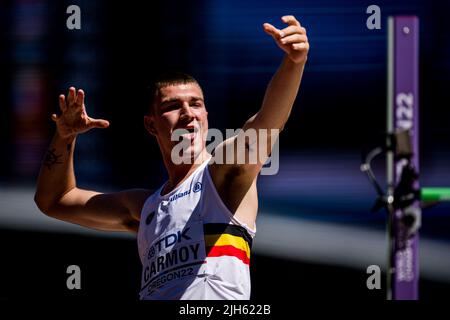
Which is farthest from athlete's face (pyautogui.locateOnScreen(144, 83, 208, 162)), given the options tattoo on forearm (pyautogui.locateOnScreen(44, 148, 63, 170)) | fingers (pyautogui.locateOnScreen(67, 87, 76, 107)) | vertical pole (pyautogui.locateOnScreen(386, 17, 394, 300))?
vertical pole (pyautogui.locateOnScreen(386, 17, 394, 300))

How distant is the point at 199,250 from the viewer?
282 centimetres

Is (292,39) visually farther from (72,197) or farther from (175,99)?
(72,197)

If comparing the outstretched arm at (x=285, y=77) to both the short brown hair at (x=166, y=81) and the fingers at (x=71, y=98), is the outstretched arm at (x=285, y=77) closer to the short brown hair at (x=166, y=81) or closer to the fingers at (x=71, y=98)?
the short brown hair at (x=166, y=81)

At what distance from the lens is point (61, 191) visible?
11.3ft

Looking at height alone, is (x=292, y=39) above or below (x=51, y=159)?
above

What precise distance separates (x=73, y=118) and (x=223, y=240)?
868 millimetres

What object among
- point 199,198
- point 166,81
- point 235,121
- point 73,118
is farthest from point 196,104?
point 235,121

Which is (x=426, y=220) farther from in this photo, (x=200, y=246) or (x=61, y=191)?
(x=61, y=191)

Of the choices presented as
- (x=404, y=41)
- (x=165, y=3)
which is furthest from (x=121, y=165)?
(x=404, y=41)

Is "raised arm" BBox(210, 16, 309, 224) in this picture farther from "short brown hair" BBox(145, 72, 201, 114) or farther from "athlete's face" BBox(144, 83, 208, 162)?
"short brown hair" BBox(145, 72, 201, 114)

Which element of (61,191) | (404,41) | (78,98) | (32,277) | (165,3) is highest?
(165,3)

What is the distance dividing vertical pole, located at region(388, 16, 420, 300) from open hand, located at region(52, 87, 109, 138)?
115 cm

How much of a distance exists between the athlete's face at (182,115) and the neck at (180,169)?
0.10ft

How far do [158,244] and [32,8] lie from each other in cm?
148
